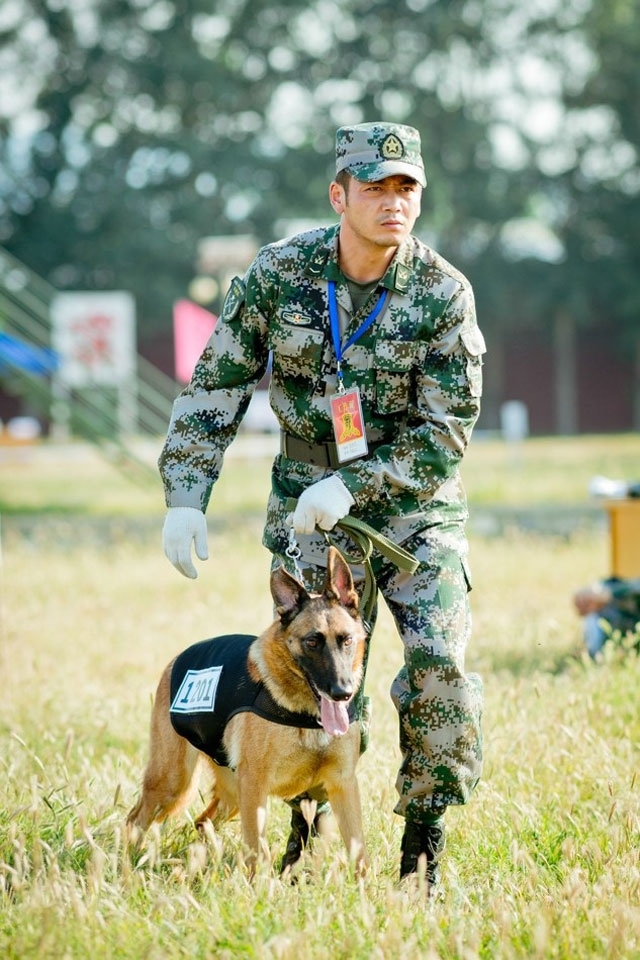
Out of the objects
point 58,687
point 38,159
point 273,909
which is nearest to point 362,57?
point 38,159

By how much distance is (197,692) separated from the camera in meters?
3.84

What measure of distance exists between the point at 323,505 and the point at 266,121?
36836 millimetres

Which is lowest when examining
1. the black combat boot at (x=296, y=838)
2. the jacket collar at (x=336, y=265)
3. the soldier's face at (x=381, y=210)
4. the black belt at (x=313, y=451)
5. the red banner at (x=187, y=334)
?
the black combat boot at (x=296, y=838)

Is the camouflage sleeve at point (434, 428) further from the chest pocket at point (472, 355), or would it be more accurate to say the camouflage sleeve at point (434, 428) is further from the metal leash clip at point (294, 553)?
the metal leash clip at point (294, 553)

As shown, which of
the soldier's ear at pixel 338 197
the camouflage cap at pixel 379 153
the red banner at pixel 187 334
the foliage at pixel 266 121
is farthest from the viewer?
the foliage at pixel 266 121

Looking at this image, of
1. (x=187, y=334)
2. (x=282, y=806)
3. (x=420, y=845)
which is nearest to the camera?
(x=420, y=845)

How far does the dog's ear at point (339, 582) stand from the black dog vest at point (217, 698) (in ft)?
1.13

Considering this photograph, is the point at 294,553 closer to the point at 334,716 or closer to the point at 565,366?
the point at 334,716

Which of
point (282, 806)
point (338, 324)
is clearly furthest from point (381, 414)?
point (282, 806)

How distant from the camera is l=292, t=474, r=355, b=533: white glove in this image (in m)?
3.67

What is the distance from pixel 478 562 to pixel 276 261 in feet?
21.0

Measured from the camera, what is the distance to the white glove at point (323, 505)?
3.67m

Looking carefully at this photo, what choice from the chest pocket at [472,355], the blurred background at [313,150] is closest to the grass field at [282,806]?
the chest pocket at [472,355]

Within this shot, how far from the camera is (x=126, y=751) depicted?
5.17 meters
